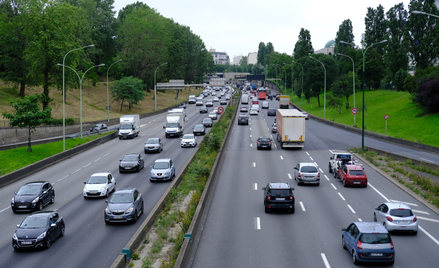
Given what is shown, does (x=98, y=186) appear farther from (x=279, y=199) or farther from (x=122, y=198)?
(x=279, y=199)

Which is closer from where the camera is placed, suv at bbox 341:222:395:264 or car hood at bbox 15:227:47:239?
suv at bbox 341:222:395:264

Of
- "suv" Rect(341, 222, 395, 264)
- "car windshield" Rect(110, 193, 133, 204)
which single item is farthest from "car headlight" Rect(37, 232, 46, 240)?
"suv" Rect(341, 222, 395, 264)

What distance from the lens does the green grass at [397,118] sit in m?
51.8

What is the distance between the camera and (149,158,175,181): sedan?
3008cm

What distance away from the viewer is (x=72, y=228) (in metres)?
20.5

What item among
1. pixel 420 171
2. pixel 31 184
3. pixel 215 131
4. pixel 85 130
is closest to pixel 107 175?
pixel 31 184

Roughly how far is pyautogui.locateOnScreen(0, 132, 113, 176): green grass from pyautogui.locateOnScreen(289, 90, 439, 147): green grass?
3943 centimetres

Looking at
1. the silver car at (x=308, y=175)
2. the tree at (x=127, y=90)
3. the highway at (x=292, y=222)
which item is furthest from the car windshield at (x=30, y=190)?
the tree at (x=127, y=90)

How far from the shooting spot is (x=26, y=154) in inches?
1676

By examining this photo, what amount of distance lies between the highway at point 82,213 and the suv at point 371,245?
8.98 metres

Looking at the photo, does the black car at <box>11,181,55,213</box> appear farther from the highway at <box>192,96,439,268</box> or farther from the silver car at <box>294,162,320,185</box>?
the silver car at <box>294,162,320,185</box>

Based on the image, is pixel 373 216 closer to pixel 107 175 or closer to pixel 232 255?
pixel 232 255

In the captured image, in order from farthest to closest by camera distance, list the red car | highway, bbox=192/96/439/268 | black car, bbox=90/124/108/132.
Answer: black car, bbox=90/124/108/132, the red car, highway, bbox=192/96/439/268

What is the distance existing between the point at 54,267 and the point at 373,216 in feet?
48.8
